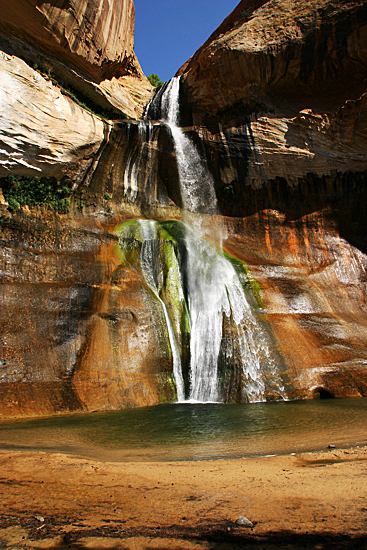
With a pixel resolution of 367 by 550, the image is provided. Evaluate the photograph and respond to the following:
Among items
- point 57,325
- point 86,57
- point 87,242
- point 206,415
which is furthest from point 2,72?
point 206,415

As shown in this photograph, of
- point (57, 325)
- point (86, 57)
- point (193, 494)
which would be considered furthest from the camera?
point (86, 57)

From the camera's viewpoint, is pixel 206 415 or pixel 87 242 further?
pixel 87 242

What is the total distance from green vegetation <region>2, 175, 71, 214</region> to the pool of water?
8.56 metres

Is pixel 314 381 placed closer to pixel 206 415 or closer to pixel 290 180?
pixel 206 415

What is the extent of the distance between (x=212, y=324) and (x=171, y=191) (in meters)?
8.90

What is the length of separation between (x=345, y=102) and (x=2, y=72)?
49.7 ft

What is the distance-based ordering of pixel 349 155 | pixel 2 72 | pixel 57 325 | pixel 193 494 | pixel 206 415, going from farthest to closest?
pixel 349 155, pixel 2 72, pixel 57 325, pixel 206 415, pixel 193 494

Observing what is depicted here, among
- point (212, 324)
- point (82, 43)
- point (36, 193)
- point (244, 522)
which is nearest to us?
point (244, 522)

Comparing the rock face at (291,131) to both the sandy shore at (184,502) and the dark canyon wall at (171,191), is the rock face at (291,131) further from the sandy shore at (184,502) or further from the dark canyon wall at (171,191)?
the sandy shore at (184,502)

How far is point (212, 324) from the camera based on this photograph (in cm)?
1376

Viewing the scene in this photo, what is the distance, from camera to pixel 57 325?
12156mm

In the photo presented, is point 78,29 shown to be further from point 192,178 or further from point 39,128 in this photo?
point 192,178

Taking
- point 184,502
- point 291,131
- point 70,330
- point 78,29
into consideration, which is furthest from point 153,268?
point 184,502

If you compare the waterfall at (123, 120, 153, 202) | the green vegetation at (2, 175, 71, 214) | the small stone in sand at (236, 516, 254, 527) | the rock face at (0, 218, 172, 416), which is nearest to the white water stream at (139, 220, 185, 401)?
the rock face at (0, 218, 172, 416)
